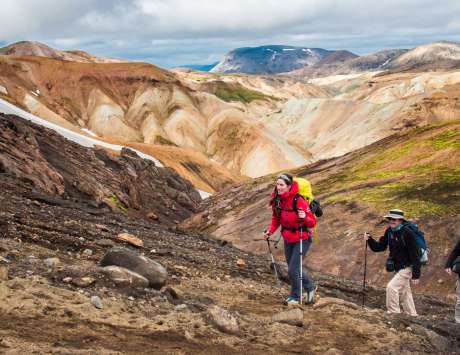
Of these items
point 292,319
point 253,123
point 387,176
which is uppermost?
point 253,123

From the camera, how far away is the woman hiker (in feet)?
30.3

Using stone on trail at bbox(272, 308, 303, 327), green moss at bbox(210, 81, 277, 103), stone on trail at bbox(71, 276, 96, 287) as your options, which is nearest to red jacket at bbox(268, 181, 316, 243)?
stone on trail at bbox(272, 308, 303, 327)

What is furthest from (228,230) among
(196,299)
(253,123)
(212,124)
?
(212,124)

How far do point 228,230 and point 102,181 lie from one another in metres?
9.27

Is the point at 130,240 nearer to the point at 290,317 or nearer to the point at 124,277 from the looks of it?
the point at 124,277

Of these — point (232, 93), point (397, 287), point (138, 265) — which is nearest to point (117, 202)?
point (138, 265)

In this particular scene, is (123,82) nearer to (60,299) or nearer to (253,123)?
(253,123)

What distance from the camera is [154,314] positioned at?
7879 mm

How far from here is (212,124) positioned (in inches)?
4791

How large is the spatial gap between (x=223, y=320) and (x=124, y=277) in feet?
5.90

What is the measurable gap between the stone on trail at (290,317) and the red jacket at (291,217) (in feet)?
4.72

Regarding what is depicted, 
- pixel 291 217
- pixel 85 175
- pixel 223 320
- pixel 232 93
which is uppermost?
pixel 232 93

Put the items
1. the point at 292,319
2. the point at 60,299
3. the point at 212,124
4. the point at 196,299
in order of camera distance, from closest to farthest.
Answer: the point at 60,299
the point at 292,319
the point at 196,299
the point at 212,124

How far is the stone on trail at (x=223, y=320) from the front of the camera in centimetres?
778
